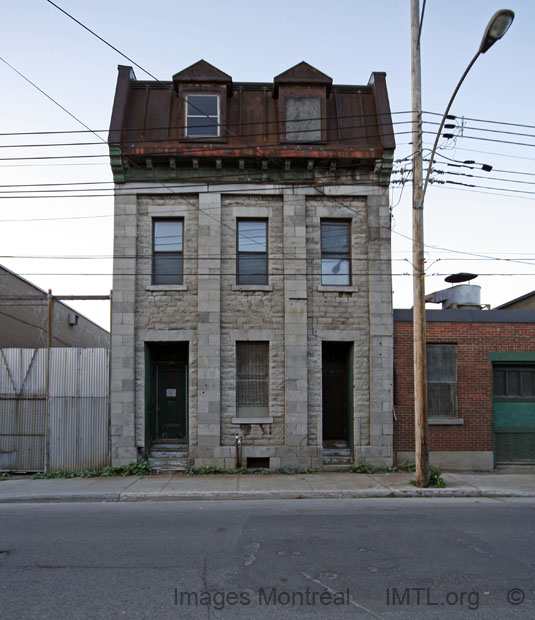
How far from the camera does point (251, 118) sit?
1500 cm

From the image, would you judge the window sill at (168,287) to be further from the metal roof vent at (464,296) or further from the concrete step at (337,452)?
the metal roof vent at (464,296)

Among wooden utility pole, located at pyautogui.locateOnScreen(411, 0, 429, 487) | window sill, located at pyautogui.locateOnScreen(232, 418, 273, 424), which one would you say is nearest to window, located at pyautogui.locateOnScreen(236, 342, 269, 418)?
window sill, located at pyautogui.locateOnScreen(232, 418, 273, 424)

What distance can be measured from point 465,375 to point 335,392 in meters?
3.45

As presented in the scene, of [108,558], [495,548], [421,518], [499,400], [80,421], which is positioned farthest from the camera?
[499,400]

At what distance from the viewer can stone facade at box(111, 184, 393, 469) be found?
13812mm

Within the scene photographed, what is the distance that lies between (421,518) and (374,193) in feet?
27.8

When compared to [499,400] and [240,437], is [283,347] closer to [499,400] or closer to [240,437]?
[240,437]

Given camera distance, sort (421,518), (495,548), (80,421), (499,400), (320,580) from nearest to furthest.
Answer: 1. (320,580)
2. (495,548)
3. (421,518)
4. (80,421)
5. (499,400)

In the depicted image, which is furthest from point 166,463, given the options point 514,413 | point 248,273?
point 514,413

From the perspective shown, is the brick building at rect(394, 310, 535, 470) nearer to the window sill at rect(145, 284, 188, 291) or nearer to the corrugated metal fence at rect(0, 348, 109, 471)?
the window sill at rect(145, 284, 188, 291)

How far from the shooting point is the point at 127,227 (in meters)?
14.2

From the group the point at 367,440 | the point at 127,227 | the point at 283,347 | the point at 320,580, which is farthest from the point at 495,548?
the point at 127,227

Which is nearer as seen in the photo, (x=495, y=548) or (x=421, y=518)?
(x=495, y=548)

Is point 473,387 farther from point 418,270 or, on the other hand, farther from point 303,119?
point 303,119
